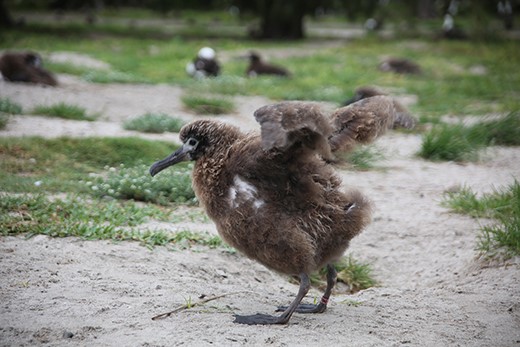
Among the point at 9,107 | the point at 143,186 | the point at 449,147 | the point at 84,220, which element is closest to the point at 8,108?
the point at 9,107

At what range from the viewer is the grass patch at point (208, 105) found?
11.6 metres

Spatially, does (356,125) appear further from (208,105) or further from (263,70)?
(263,70)

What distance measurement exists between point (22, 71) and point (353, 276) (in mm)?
8762

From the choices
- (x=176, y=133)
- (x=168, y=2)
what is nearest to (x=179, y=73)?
(x=176, y=133)

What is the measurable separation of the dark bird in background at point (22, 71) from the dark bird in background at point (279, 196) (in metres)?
8.55

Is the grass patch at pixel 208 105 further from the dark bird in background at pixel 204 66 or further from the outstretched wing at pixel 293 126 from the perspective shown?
the outstretched wing at pixel 293 126

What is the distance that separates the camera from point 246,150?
496 centimetres

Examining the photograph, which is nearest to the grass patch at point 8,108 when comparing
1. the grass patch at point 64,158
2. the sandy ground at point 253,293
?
the grass patch at point 64,158

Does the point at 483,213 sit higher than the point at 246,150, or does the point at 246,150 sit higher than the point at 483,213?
the point at 246,150

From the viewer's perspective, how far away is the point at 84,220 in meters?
6.45

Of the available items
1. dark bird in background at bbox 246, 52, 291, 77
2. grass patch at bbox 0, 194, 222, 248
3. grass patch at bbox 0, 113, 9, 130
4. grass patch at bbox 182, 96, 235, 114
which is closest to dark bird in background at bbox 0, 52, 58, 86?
grass patch at bbox 182, 96, 235, 114

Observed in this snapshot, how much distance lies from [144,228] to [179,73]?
10.6 metres

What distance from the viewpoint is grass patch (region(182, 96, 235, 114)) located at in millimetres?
11555

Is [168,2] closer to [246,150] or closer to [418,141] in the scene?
[418,141]
